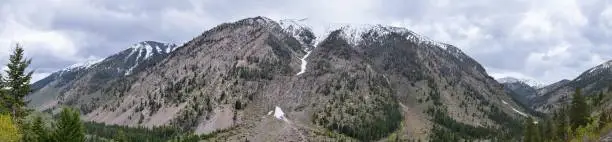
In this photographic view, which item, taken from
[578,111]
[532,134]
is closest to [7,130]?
[578,111]

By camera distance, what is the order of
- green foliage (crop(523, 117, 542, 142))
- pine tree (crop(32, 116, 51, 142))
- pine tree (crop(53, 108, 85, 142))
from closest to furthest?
pine tree (crop(32, 116, 51, 142)) < pine tree (crop(53, 108, 85, 142)) < green foliage (crop(523, 117, 542, 142))

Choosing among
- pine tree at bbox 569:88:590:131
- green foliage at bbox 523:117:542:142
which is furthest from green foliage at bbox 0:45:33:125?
green foliage at bbox 523:117:542:142

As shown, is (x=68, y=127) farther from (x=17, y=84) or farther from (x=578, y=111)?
(x=578, y=111)

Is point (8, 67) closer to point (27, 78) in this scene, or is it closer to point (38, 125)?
point (27, 78)

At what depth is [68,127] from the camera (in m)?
66.2

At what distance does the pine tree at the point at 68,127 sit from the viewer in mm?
65625

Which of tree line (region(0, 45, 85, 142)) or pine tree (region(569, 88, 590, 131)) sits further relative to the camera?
pine tree (region(569, 88, 590, 131))

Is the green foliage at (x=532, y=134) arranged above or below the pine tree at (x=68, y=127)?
below

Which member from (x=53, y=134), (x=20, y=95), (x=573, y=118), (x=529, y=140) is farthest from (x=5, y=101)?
(x=529, y=140)

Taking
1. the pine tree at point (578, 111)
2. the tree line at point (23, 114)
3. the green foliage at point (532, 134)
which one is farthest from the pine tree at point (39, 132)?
the green foliage at point (532, 134)

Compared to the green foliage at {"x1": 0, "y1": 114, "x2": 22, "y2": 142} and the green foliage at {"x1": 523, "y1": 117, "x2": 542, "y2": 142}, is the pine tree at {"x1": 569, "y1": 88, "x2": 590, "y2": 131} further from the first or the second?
the green foliage at {"x1": 0, "y1": 114, "x2": 22, "y2": 142}

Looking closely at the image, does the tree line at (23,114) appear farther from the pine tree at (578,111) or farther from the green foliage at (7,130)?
the pine tree at (578,111)

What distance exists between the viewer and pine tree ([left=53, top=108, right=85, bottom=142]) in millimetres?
65625

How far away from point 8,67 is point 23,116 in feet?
20.1
